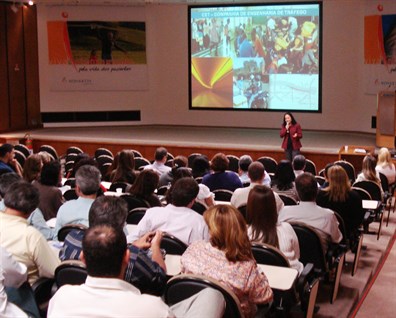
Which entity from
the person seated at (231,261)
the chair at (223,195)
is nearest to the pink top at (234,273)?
the person seated at (231,261)

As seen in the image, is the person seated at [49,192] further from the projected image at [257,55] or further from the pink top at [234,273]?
the projected image at [257,55]

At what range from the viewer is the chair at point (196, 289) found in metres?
3.08

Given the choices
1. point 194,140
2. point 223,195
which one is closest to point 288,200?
point 223,195

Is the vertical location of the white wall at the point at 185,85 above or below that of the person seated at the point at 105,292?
above

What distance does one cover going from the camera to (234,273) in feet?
10.7

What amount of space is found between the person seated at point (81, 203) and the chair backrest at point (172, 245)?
0.84m

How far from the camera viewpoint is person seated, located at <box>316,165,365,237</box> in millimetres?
5973

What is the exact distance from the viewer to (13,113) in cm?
1587

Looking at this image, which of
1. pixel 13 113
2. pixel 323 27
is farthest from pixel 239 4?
pixel 13 113

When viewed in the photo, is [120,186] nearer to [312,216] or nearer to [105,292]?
[312,216]

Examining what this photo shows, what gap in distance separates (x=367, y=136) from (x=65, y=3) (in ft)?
27.3

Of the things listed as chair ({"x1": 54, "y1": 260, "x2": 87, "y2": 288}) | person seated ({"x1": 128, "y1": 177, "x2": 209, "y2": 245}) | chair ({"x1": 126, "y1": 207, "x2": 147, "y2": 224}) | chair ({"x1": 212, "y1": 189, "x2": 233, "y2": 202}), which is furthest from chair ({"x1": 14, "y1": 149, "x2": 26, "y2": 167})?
chair ({"x1": 54, "y1": 260, "x2": 87, "y2": 288})

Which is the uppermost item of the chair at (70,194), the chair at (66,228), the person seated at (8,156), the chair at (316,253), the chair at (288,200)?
the person seated at (8,156)

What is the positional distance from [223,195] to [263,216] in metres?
2.53
